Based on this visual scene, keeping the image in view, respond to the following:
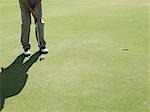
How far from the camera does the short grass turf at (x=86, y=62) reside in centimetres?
487

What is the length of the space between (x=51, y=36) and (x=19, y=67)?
1886 millimetres

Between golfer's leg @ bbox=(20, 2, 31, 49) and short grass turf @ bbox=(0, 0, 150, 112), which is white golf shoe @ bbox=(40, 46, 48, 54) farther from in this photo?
golfer's leg @ bbox=(20, 2, 31, 49)

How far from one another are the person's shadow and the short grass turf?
9cm

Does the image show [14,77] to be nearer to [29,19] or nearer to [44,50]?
[44,50]

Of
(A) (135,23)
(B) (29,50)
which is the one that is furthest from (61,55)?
(A) (135,23)

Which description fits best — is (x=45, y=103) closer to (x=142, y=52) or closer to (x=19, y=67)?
(x=19, y=67)

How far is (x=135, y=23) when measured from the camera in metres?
8.86

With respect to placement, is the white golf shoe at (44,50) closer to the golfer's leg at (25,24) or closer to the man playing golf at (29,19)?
the man playing golf at (29,19)

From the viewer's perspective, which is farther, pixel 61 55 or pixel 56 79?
pixel 61 55

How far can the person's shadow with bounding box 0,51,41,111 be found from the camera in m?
5.30

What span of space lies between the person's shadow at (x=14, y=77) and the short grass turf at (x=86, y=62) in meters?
0.09

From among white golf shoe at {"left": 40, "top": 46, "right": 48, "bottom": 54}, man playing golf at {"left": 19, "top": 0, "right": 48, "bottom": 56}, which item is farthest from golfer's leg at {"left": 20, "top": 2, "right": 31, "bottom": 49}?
white golf shoe at {"left": 40, "top": 46, "right": 48, "bottom": 54}

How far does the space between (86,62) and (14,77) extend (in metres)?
1.22

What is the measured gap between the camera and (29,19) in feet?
21.9
